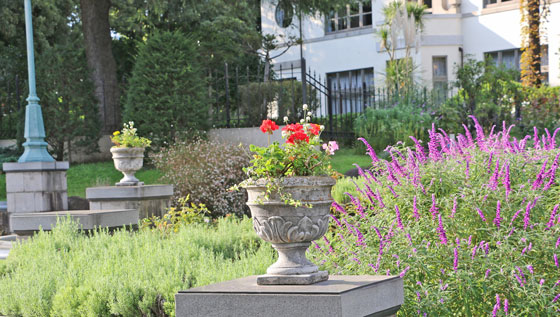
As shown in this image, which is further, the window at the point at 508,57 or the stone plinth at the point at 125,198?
the window at the point at 508,57

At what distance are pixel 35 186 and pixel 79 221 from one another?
3.90 m

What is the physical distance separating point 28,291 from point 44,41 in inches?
781

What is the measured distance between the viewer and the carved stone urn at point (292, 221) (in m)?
4.18

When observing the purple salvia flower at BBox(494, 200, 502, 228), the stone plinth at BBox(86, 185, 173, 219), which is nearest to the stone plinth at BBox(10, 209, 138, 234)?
the stone plinth at BBox(86, 185, 173, 219)

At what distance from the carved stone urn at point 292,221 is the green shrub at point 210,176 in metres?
10.1

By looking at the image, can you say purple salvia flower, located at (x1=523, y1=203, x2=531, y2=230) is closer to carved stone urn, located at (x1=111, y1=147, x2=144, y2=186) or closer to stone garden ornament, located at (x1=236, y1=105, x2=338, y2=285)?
stone garden ornament, located at (x1=236, y1=105, x2=338, y2=285)

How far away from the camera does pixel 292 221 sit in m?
4.20

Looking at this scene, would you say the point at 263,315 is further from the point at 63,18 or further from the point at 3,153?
the point at 63,18

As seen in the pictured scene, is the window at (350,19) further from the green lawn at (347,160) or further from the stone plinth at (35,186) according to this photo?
the stone plinth at (35,186)

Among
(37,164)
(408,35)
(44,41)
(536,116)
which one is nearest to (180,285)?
(37,164)

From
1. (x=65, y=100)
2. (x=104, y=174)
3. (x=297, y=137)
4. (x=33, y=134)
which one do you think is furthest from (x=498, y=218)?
(x=65, y=100)

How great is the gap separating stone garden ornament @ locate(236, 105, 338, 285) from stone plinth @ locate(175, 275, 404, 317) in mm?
122

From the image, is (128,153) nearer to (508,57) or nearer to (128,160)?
(128,160)

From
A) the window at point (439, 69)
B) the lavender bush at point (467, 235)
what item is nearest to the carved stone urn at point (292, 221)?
the lavender bush at point (467, 235)
